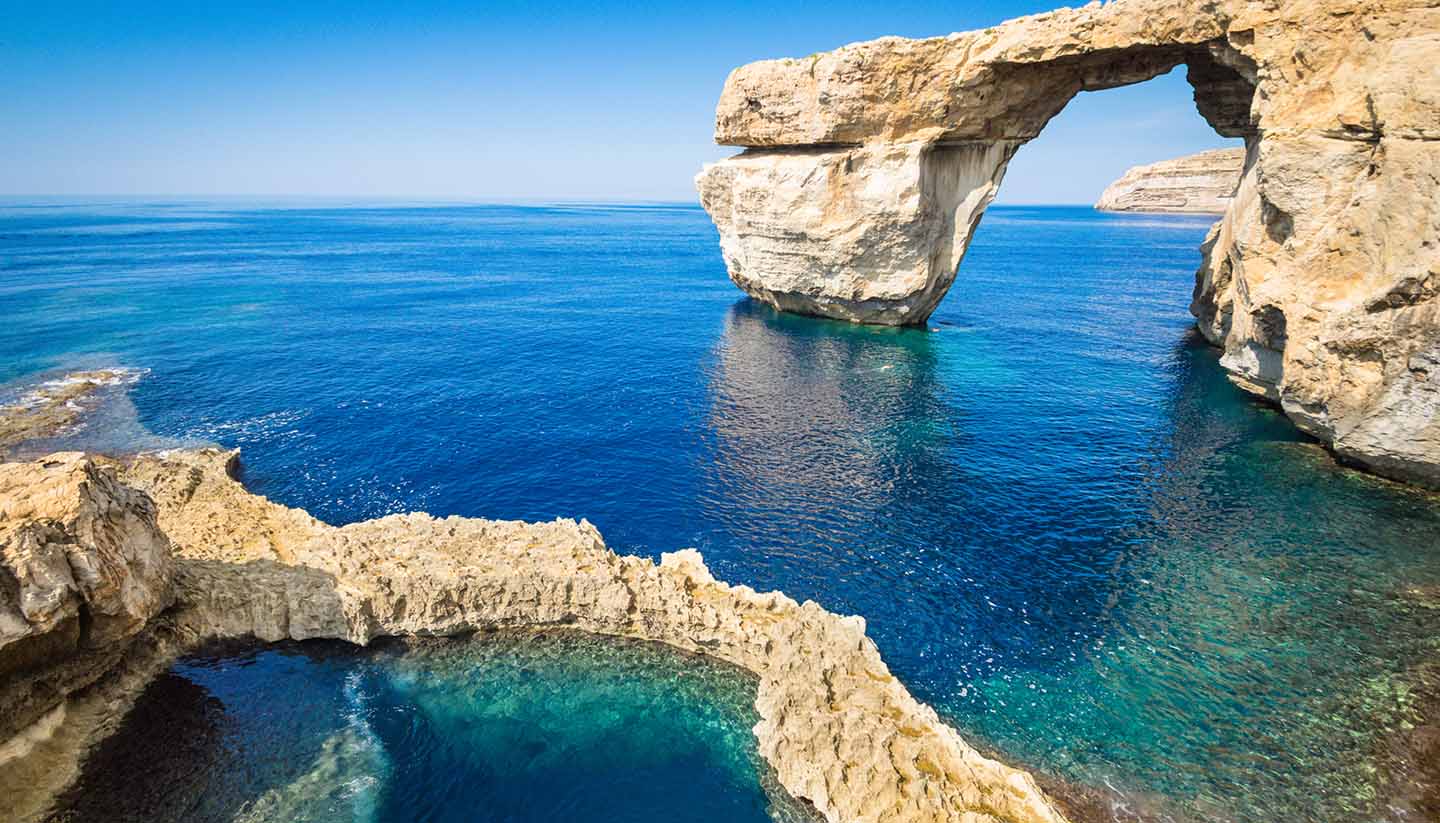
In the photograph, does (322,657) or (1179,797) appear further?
(322,657)

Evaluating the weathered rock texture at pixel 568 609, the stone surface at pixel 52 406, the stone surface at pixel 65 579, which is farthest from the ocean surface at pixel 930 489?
the stone surface at pixel 65 579

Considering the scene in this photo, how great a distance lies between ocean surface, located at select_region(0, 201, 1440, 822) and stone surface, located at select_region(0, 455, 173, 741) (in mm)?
2944

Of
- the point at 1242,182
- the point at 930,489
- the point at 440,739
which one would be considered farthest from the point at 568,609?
the point at 1242,182

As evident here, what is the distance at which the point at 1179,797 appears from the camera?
15820 millimetres

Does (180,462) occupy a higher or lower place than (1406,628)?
higher

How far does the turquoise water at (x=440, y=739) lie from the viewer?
15.5m

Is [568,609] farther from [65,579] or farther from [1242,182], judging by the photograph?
[1242,182]

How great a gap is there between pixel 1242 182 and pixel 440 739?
47978 mm

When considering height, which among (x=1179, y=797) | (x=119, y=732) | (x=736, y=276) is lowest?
(x=1179, y=797)

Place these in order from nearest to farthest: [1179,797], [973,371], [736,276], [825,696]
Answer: [1179,797] < [825,696] < [973,371] < [736,276]

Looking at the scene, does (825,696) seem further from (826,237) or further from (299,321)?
(299,321)

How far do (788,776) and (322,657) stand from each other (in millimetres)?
13879

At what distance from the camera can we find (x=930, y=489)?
1217 inches

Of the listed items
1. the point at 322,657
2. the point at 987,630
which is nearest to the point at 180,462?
the point at 322,657
